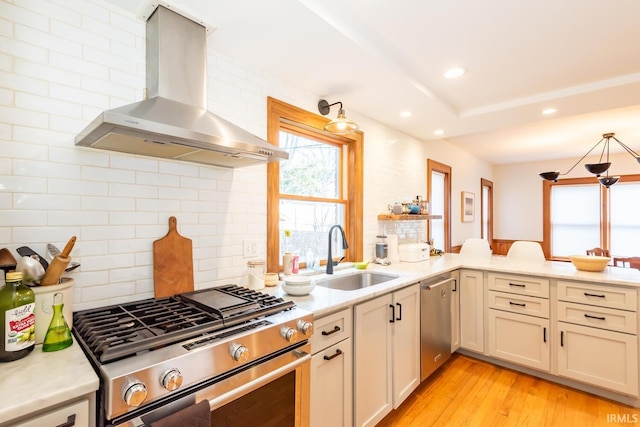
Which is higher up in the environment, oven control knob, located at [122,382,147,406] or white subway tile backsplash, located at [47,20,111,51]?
white subway tile backsplash, located at [47,20,111,51]

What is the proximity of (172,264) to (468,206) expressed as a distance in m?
4.93

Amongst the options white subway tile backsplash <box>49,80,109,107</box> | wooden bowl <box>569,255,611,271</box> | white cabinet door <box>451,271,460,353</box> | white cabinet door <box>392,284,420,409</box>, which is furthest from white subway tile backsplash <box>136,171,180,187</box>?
wooden bowl <box>569,255,611,271</box>

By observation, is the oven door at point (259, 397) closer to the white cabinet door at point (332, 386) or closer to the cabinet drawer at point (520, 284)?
the white cabinet door at point (332, 386)

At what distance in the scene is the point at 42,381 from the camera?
88 cm

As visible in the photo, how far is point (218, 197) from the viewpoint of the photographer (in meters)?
1.89

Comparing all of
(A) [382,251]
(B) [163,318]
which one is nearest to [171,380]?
(B) [163,318]

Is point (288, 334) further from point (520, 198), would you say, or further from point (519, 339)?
point (520, 198)

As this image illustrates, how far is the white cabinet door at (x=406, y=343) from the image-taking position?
2.17 metres

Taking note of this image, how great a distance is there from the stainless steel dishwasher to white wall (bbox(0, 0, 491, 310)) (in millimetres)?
1507

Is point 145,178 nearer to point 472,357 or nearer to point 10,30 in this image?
point 10,30

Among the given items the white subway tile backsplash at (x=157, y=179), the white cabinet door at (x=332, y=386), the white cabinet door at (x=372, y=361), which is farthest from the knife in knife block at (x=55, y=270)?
the white cabinet door at (x=372, y=361)

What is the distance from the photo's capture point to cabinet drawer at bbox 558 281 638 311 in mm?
2297

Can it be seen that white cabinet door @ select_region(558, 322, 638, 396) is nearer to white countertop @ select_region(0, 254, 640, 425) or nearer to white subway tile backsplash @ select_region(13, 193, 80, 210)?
white countertop @ select_region(0, 254, 640, 425)

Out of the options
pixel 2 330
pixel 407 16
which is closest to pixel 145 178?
pixel 2 330
